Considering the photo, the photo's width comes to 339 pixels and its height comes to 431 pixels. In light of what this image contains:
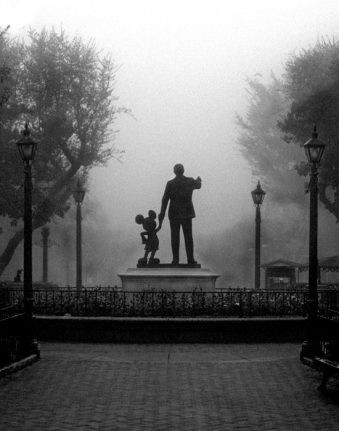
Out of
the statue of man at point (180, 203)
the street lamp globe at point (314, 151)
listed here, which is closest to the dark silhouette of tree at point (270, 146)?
the statue of man at point (180, 203)

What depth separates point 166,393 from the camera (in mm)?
13492

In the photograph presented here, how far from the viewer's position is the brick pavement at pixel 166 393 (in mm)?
11125

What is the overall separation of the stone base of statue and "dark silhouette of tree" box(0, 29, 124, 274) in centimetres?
1921

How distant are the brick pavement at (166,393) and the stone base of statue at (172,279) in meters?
7.44

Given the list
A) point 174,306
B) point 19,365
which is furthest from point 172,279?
point 19,365

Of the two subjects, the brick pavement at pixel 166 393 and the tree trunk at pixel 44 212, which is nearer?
the brick pavement at pixel 166 393

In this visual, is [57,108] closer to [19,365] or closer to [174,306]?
[174,306]

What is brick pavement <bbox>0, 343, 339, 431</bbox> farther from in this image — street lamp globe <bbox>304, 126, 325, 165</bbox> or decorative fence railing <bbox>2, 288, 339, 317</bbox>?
decorative fence railing <bbox>2, 288, 339, 317</bbox>

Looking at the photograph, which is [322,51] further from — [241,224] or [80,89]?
[241,224]

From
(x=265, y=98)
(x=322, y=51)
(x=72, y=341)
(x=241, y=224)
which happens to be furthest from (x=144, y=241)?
(x=241, y=224)

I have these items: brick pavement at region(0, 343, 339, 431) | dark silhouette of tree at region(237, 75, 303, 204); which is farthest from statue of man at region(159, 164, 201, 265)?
dark silhouette of tree at region(237, 75, 303, 204)

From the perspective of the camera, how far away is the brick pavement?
11.1 m

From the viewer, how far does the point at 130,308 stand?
24125 mm

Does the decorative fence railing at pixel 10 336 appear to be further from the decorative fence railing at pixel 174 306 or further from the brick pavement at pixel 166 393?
the decorative fence railing at pixel 174 306
